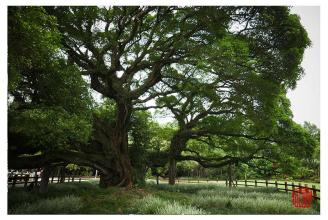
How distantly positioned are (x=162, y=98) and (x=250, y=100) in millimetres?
5504

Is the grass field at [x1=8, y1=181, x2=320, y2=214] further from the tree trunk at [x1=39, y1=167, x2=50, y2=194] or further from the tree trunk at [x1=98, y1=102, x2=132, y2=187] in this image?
the tree trunk at [x1=39, y1=167, x2=50, y2=194]

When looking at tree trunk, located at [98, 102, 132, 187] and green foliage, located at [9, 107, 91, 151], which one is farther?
tree trunk, located at [98, 102, 132, 187]

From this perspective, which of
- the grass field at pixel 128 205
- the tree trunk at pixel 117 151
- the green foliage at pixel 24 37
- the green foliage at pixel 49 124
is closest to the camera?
the green foliage at pixel 24 37

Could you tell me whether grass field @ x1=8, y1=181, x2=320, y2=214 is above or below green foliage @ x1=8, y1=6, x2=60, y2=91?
below

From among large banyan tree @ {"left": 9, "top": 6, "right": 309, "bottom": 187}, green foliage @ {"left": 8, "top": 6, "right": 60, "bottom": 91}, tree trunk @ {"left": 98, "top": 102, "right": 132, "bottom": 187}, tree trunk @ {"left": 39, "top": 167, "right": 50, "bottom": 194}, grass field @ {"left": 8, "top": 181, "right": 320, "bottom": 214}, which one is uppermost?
large banyan tree @ {"left": 9, "top": 6, "right": 309, "bottom": 187}

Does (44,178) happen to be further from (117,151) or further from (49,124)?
(49,124)

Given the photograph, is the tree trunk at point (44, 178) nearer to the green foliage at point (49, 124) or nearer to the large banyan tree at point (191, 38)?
the large banyan tree at point (191, 38)

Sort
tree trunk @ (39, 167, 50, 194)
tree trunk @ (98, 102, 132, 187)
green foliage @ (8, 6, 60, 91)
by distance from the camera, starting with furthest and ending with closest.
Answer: tree trunk @ (39, 167, 50, 194) → tree trunk @ (98, 102, 132, 187) → green foliage @ (8, 6, 60, 91)

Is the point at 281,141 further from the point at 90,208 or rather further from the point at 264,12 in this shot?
the point at 90,208

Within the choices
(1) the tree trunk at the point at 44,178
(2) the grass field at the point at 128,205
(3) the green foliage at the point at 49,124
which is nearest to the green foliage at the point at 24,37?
(3) the green foliage at the point at 49,124

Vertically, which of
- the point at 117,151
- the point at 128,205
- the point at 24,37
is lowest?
the point at 128,205

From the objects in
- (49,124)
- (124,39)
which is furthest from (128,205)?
(124,39)

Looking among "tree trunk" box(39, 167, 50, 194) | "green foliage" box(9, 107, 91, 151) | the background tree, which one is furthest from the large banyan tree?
"tree trunk" box(39, 167, 50, 194)
